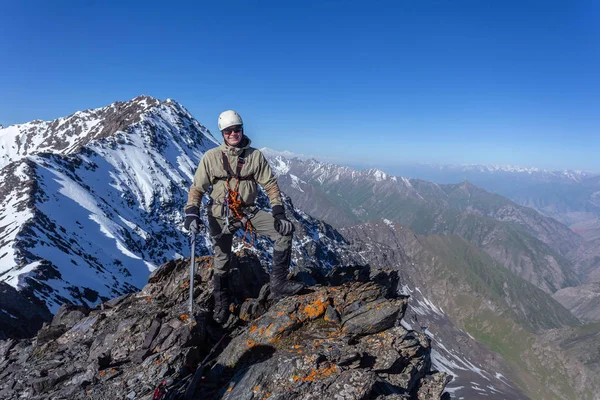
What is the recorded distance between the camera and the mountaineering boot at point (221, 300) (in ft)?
43.0

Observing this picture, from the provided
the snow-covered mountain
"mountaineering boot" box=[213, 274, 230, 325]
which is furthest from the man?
the snow-covered mountain

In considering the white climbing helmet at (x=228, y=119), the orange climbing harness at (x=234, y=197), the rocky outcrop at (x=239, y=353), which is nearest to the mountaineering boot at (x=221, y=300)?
the rocky outcrop at (x=239, y=353)

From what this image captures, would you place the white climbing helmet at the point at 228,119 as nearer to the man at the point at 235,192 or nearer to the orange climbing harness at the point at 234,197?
the man at the point at 235,192

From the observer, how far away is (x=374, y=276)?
2288 cm

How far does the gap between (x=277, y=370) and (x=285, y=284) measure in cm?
412

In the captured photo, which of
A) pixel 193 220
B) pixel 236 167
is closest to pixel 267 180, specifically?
pixel 236 167

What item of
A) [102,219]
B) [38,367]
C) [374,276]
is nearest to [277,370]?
[38,367]

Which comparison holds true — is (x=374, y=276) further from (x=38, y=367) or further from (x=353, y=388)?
(x=38, y=367)

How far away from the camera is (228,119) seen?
1123 centimetres

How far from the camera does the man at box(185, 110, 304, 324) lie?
38.2 feet

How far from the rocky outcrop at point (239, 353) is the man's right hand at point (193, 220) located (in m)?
3.40

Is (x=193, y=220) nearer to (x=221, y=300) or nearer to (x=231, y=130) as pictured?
(x=231, y=130)

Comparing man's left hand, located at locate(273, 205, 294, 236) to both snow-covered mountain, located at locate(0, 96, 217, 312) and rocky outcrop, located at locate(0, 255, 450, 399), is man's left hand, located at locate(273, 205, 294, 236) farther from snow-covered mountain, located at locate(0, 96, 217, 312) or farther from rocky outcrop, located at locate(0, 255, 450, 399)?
snow-covered mountain, located at locate(0, 96, 217, 312)

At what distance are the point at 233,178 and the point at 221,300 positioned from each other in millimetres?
5196
